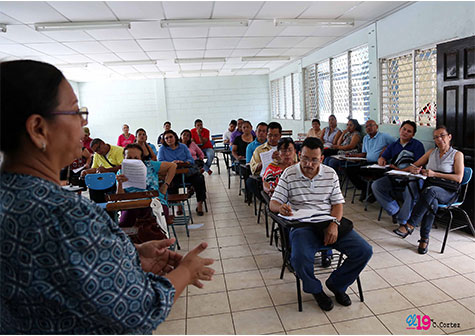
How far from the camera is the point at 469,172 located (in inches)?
142

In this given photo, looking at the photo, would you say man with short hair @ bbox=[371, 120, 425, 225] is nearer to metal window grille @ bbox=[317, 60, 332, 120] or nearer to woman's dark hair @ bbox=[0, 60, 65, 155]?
metal window grille @ bbox=[317, 60, 332, 120]

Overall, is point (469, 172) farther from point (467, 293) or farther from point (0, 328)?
point (0, 328)

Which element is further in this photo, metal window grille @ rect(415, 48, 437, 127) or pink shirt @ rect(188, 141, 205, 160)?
pink shirt @ rect(188, 141, 205, 160)

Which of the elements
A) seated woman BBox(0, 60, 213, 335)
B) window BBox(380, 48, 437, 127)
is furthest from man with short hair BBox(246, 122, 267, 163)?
seated woman BBox(0, 60, 213, 335)

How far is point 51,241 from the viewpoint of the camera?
2.42ft

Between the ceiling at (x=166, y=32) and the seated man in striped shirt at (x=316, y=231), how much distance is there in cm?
289

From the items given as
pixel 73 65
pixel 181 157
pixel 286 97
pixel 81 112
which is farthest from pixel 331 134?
pixel 81 112

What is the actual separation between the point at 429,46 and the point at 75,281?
5517 mm

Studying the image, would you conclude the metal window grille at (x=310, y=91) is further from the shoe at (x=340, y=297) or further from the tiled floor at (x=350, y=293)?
the shoe at (x=340, y=297)

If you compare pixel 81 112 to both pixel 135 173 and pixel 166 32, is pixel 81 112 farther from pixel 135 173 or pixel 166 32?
pixel 166 32

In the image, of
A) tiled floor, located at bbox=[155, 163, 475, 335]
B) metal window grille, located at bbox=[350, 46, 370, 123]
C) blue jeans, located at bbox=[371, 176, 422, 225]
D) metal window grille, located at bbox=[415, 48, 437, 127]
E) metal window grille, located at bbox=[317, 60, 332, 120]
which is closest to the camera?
tiled floor, located at bbox=[155, 163, 475, 335]

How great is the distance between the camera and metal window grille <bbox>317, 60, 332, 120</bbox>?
8625mm

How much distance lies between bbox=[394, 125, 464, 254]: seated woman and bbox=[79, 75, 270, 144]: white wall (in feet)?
35.0

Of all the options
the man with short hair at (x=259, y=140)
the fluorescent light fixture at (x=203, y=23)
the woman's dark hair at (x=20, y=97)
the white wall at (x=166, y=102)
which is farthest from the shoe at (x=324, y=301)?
the white wall at (x=166, y=102)
